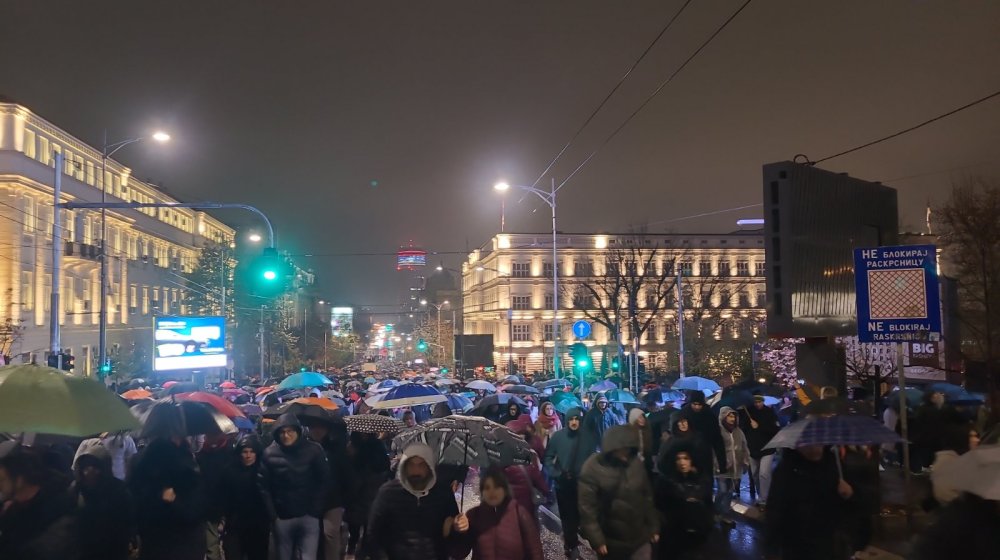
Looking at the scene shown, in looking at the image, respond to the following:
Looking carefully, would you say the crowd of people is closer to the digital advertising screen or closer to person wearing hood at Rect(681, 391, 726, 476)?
person wearing hood at Rect(681, 391, 726, 476)

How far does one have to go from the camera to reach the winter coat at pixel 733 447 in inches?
425

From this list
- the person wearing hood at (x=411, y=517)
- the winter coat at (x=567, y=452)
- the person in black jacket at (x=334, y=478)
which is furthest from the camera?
the winter coat at (x=567, y=452)

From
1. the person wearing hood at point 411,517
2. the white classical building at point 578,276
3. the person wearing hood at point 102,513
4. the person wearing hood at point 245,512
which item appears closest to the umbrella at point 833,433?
the person wearing hood at point 411,517

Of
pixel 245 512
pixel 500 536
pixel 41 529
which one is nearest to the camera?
pixel 41 529

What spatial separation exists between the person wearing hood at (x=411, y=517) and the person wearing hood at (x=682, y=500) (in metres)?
1.99

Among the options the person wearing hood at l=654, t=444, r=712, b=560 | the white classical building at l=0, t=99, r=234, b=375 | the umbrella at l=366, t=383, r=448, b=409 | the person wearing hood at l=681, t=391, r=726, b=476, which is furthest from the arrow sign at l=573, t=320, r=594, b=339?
the person wearing hood at l=654, t=444, r=712, b=560

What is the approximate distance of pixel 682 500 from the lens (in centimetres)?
655

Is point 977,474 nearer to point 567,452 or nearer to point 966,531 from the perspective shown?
point 966,531

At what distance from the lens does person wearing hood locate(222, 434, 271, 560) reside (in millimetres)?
6961

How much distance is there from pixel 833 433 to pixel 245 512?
4.86m

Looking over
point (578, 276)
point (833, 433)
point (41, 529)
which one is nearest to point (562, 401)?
point (833, 433)

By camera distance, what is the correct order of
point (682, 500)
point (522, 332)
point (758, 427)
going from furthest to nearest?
point (522, 332) → point (758, 427) → point (682, 500)

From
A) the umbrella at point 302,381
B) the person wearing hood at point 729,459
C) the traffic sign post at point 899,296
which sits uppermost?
the traffic sign post at point 899,296

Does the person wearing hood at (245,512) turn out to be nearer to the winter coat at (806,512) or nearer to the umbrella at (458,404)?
the winter coat at (806,512)
